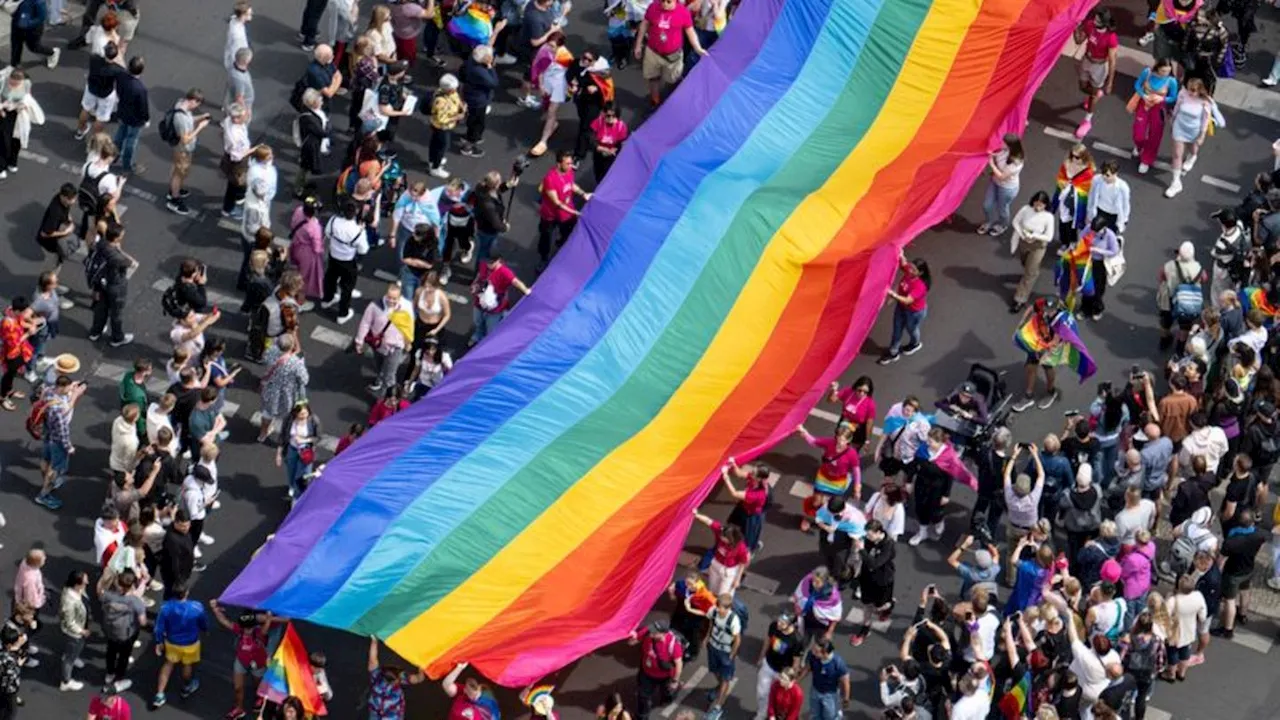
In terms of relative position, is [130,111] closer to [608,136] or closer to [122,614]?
[608,136]

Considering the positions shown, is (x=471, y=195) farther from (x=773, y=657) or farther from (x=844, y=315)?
(x=773, y=657)

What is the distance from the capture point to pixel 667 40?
132 ft

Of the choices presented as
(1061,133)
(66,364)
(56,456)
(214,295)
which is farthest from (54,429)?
(1061,133)

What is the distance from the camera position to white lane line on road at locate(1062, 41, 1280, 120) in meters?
42.7

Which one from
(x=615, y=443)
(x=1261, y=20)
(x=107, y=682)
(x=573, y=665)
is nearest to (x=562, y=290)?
(x=615, y=443)

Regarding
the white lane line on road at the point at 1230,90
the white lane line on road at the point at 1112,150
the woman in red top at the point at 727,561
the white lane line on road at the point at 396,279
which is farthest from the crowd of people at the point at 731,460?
the white lane line on road at the point at 1230,90

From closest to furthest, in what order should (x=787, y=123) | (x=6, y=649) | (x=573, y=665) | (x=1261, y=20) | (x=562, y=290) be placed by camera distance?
(x=6, y=649), (x=573, y=665), (x=562, y=290), (x=787, y=123), (x=1261, y=20)

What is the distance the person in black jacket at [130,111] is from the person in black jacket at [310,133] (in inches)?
82.0

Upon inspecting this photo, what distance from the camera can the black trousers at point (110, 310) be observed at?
3647 cm

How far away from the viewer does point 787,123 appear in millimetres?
38469

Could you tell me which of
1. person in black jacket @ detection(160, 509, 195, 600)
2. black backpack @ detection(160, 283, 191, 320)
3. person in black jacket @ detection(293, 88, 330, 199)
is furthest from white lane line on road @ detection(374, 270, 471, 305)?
person in black jacket @ detection(160, 509, 195, 600)

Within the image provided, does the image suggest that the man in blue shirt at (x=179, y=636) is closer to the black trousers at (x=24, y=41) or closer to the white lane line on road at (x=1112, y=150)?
the black trousers at (x=24, y=41)

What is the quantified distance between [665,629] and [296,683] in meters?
4.08

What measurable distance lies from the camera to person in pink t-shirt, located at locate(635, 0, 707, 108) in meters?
2.13
